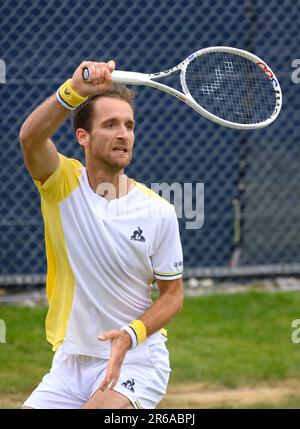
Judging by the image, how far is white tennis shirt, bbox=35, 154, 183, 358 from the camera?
4098 mm

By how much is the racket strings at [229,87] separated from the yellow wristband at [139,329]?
1.47 meters

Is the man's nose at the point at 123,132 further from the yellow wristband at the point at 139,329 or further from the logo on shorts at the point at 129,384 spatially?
the logo on shorts at the point at 129,384

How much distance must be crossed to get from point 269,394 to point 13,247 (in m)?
2.32

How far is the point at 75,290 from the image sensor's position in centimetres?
413

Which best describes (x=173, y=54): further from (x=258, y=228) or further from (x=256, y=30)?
(x=258, y=228)

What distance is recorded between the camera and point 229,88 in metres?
5.99

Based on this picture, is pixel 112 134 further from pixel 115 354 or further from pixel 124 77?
pixel 115 354

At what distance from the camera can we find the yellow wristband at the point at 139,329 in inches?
154

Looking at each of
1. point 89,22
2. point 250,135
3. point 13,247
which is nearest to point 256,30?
point 250,135

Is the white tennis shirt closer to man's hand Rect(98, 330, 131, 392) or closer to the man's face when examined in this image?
the man's face

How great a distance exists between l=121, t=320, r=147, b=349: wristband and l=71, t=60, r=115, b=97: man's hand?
0.91 metres

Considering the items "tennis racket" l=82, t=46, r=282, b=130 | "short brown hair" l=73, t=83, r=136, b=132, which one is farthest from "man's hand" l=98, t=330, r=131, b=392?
"tennis racket" l=82, t=46, r=282, b=130

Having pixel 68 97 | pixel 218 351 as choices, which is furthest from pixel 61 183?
pixel 218 351

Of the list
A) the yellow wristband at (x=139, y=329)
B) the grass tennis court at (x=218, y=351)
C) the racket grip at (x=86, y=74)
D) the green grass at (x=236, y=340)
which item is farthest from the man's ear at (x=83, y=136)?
the green grass at (x=236, y=340)
